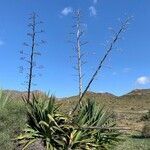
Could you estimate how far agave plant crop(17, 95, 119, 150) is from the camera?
772 inches

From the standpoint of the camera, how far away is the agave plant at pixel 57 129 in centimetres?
1960

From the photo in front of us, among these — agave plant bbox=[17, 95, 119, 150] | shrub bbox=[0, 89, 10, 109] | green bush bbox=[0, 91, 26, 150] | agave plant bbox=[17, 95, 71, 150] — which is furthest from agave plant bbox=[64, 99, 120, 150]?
shrub bbox=[0, 89, 10, 109]

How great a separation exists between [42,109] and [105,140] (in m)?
3.19

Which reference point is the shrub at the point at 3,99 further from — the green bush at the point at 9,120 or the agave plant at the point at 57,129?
the agave plant at the point at 57,129

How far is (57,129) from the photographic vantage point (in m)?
19.9

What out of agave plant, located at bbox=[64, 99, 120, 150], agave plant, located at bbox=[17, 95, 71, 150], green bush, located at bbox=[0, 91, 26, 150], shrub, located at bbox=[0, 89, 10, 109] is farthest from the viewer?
shrub, located at bbox=[0, 89, 10, 109]

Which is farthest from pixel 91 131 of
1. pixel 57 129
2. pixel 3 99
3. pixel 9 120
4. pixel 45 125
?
pixel 3 99

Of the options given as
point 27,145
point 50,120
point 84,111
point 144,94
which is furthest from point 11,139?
point 144,94

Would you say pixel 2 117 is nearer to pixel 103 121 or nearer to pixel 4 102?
pixel 4 102

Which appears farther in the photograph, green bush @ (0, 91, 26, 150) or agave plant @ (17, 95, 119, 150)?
agave plant @ (17, 95, 119, 150)

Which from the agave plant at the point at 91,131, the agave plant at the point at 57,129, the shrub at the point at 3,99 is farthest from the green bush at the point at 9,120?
the agave plant at the point at 91,131

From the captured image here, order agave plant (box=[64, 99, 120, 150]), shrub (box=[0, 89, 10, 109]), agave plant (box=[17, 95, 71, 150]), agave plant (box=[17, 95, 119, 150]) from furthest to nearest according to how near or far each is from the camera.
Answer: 1. shrub (box=[0, 89, 10, 109])
2. agave plant (box=[64, 99, 120, 150])
3. agave plant (box=[17, 95, 119, 150])
4. agave plant (box=[17, 95, 71, 150])

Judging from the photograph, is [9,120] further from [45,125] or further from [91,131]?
[91,131]

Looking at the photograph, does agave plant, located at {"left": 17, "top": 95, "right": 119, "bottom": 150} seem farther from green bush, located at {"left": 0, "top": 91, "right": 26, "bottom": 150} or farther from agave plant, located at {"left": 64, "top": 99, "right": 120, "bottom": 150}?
green bush, located at {"left": 0, "top": 91, "right": 26, "bottom": 150}
